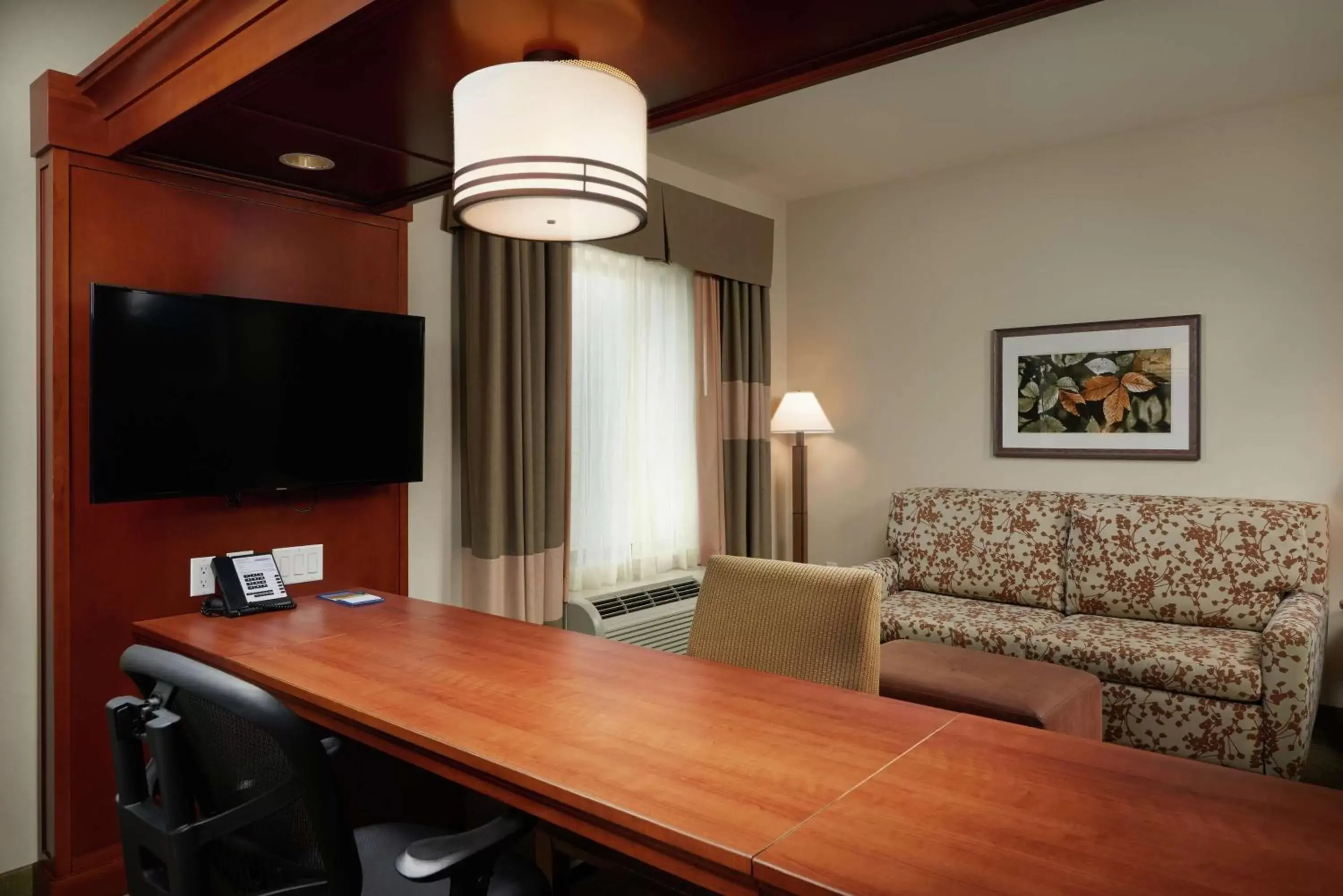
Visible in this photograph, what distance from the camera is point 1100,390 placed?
4125mm

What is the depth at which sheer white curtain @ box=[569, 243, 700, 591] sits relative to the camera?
3830 millimetres

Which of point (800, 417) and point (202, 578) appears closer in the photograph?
point (202, 578)

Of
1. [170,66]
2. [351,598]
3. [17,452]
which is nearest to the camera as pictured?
[170,66]

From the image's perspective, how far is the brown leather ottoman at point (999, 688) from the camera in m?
2.71

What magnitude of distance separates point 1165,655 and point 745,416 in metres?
2.22

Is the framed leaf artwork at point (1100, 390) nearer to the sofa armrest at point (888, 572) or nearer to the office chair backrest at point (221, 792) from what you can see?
the sofa armrest at point (888, 572)

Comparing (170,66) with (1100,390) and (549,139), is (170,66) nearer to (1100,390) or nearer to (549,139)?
(549,139)

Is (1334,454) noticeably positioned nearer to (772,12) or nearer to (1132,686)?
(1132,686)

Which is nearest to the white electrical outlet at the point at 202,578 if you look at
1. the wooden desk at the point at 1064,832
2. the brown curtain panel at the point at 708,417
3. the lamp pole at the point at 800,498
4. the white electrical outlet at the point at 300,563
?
the white electrical outlet at the point at 300,563

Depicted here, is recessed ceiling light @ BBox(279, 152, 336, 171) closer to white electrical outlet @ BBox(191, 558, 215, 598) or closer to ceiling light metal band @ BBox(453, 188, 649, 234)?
ceiling light metal band @ BBox(453, 188, 649, 234)

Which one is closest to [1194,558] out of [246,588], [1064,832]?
[1064,832]

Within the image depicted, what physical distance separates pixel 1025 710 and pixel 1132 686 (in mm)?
863

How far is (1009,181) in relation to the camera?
4.38 metres

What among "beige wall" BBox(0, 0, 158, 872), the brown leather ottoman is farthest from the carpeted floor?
"beige wall" BBox(0, 0, 158, 872)
